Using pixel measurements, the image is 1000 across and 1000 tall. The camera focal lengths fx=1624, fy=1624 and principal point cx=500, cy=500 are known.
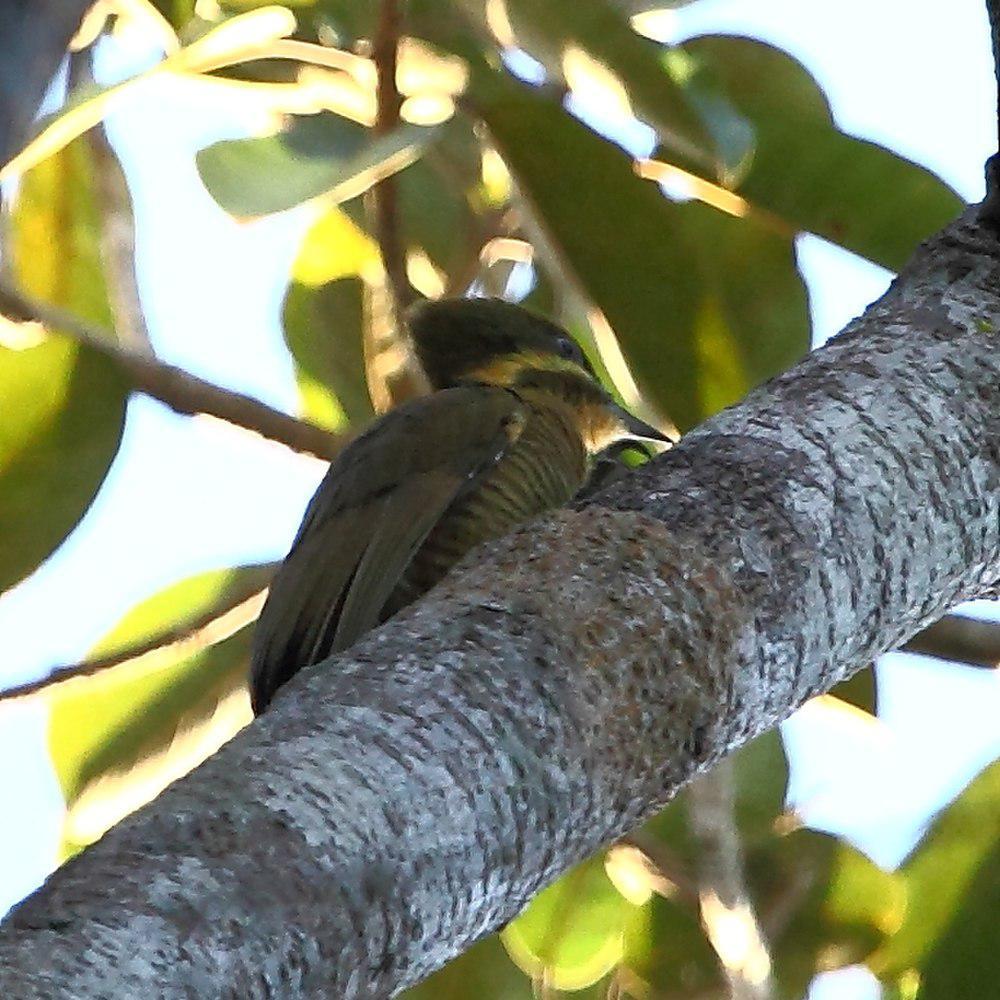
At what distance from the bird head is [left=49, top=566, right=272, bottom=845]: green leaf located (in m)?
0.48

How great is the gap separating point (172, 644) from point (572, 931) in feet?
2.50

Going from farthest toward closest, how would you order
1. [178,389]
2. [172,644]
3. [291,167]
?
[172,644] < [178,389] < [291,167]

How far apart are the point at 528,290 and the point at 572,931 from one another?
3.67 feet

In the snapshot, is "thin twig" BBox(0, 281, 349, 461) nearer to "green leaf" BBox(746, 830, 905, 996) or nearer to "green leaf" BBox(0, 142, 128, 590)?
"green leaf" BBox(0, 142, 128, 590)

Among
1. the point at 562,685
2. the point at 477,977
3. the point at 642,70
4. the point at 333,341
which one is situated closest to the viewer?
the point at 562,685

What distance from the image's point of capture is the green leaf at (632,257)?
216cm

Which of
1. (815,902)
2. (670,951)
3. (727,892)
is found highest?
(727,892)

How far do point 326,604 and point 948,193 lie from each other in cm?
96

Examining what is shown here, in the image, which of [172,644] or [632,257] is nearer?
[632,257]

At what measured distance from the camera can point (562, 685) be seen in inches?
44.9

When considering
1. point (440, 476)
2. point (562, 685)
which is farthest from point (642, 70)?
point (562, 685)

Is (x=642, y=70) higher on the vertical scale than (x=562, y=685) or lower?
higher

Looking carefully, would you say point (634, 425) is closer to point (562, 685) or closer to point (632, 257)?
point (632, 257)

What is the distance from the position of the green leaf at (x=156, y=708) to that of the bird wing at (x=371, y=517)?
1.44ft
